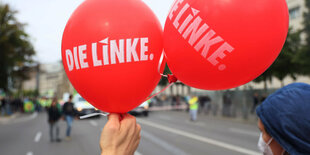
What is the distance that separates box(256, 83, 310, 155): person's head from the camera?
103cm

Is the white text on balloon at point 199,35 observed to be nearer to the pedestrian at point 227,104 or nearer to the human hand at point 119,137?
the human hand at point 119,137

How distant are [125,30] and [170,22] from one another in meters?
0.26

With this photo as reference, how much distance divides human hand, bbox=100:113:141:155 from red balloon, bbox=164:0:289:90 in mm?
441

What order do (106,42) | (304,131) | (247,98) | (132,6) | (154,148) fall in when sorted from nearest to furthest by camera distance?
(304,131) < (106,42) < (132,6) < (154,148) < (247,98)

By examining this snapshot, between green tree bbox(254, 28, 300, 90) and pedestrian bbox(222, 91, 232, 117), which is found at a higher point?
green tree bbox(254, 28, 300, 90)

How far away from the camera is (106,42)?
1.38m

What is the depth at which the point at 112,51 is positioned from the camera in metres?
1.38

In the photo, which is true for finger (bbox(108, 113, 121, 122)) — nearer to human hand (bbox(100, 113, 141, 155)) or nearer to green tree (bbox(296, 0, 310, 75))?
human hand (bbox(100, 113, 141, 155))

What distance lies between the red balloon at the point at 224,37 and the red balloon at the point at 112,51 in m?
0.15

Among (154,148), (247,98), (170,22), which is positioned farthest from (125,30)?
(247,98)

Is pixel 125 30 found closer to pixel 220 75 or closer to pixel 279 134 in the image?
pixel 220 75

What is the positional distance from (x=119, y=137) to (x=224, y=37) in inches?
28.7

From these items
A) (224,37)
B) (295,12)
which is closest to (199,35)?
(224,37)

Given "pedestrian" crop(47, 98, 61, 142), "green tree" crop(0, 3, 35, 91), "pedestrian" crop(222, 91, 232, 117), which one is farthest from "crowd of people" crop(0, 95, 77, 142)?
"pedestrian" crop(222, 91, 232, 117)
